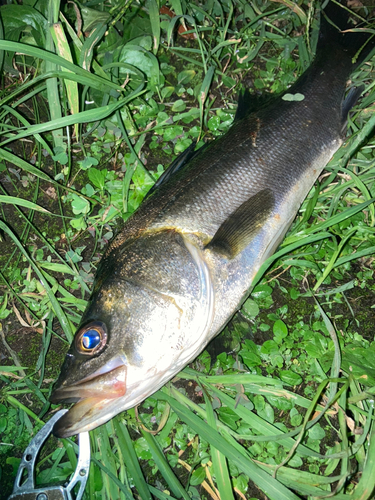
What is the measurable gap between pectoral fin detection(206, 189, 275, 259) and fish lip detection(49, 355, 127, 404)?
0.87 metres

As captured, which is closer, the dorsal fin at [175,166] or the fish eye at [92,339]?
the fish eye at [92,339]

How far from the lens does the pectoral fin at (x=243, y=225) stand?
2.24 m

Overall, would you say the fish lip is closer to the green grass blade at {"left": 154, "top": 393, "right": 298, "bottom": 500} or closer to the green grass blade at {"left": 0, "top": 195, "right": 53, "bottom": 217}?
the green grass blade at {"left": 154, "top": 393, "right": 298, "bottom": 500}

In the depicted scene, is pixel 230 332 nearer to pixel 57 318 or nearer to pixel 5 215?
pixel 57 318

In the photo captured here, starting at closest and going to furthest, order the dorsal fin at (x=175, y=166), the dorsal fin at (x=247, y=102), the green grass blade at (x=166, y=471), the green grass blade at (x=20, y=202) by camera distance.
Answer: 1. the green grass blade at (x=166, y=471)
2. the dorsal fin at (x=175, y=166)
3. the green grass blade at (x=20, y=202)
4. the dorsal fin at (x=247, y=102)

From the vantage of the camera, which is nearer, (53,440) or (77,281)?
(53,440)

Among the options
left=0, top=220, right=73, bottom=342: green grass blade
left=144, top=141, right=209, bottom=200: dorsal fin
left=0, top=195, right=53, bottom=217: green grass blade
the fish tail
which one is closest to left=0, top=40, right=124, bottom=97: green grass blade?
left=144, top=141, right=209, bottom=200: dorsal fin

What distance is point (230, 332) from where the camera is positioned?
263 cm

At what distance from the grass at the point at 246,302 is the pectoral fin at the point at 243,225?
1.05 feet

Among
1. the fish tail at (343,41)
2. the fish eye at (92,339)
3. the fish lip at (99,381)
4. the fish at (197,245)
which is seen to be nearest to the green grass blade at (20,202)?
the fish at (197,245)

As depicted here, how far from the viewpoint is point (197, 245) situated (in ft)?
7.29

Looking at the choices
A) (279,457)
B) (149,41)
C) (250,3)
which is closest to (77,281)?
(279,457)

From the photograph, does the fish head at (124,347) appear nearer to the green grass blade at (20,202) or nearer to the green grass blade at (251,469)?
the green grass blade at (251,469)

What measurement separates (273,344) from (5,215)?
97.1 inches
